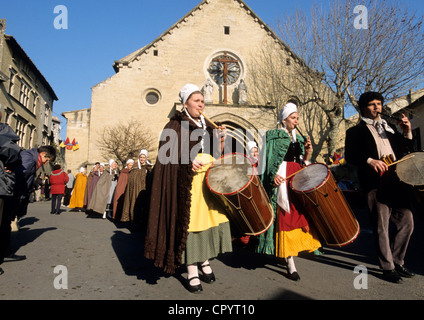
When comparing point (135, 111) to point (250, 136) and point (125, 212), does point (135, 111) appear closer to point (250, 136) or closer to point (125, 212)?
point (250, 136)

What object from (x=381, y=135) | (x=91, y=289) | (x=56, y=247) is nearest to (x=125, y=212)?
(x=56, y=247)

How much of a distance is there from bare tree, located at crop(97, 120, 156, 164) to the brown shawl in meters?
16.9

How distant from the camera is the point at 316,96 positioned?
18.7 metres

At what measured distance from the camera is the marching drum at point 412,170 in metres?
3.19

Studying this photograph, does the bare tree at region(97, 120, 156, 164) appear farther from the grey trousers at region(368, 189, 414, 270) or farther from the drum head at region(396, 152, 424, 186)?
the drum head at region(396, 152, 424, 186)

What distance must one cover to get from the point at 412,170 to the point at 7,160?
4479 mm

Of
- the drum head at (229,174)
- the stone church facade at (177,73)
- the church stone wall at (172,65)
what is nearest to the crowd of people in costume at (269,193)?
the drum head at (229,174)

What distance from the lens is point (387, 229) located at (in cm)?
360

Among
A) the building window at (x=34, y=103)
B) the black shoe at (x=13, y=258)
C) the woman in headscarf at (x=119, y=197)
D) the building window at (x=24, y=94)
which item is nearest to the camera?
the black shoe at (x=13, y=258)

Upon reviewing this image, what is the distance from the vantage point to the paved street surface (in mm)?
2992

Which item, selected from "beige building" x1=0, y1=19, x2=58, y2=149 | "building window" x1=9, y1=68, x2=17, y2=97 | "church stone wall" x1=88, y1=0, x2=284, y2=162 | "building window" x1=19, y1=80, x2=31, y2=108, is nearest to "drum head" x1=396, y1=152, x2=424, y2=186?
"beige building" x1=0, y1=19, x2=58, y2=149

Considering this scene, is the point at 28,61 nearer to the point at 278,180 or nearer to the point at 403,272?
the point at 278,180

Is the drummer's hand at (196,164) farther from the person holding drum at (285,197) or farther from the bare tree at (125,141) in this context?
the bare tree at (125,141)

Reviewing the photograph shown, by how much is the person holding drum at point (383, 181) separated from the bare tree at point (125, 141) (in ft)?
56.4
